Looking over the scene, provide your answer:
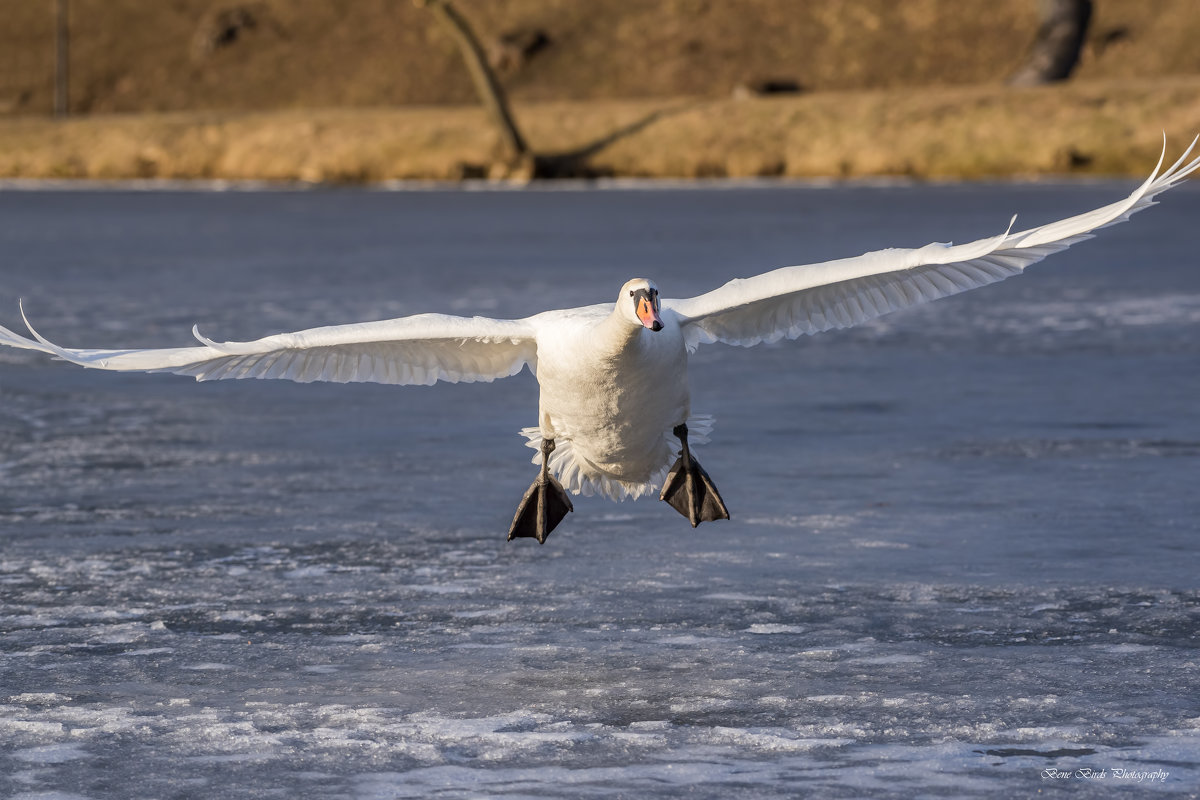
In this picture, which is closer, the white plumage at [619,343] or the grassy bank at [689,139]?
the white plumage at [619,343]

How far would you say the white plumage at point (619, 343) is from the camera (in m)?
7.36

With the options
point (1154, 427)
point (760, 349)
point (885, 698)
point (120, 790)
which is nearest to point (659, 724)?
point (885, 698)

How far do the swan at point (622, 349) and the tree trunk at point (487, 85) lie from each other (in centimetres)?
3373

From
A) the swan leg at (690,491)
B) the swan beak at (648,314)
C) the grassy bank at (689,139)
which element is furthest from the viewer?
the grassy bank at (689,139)

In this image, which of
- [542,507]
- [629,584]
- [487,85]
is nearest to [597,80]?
[487,85]

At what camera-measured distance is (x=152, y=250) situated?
2375 cm

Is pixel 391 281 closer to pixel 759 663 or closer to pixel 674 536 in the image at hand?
pixel 674 536

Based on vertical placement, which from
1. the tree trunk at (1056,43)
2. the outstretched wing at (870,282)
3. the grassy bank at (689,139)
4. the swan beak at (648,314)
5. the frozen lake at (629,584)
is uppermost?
the tree trunk at (1056,43)

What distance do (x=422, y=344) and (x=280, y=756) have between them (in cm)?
327

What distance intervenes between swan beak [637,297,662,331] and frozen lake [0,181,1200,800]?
100 centimetres

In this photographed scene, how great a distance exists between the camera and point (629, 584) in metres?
7.36

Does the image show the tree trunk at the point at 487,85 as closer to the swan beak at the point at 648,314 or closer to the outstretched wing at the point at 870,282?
the outstretched wing at the point at 870,282

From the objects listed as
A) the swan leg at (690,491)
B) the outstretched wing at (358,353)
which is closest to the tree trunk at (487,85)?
the outstretched wing at (358,353)

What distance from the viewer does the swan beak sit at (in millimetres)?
6732
